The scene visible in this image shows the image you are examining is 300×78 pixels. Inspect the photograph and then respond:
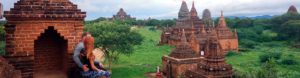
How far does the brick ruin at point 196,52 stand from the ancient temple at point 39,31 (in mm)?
13638

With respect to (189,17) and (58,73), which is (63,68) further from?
(189,17)

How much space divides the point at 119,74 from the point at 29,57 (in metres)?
25.9

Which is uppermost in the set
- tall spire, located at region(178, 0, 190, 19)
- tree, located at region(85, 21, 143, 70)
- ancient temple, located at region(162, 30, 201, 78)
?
tall spire, located at region(178, 0, 190, 19)

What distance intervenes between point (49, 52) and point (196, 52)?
80.0ft

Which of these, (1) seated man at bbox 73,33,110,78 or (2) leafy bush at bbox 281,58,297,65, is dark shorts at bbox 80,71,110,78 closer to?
(1) seated man at bbox 73,33,110,78

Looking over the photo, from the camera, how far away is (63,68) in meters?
7.22

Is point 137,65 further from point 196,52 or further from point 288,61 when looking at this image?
point 288,61

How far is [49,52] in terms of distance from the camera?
286 inches

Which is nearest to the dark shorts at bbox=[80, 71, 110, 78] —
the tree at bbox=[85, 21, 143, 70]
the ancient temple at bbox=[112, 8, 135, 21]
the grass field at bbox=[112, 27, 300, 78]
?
the grass field at bbox=[112, 27, 300, 78]

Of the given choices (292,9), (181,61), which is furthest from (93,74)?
(292,9)

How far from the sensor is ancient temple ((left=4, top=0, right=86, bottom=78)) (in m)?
6.32

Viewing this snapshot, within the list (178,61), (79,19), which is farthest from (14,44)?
(178,61)

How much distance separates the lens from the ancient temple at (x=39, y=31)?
632 centimetres

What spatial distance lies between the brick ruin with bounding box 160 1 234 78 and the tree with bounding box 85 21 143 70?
15.1 feet
